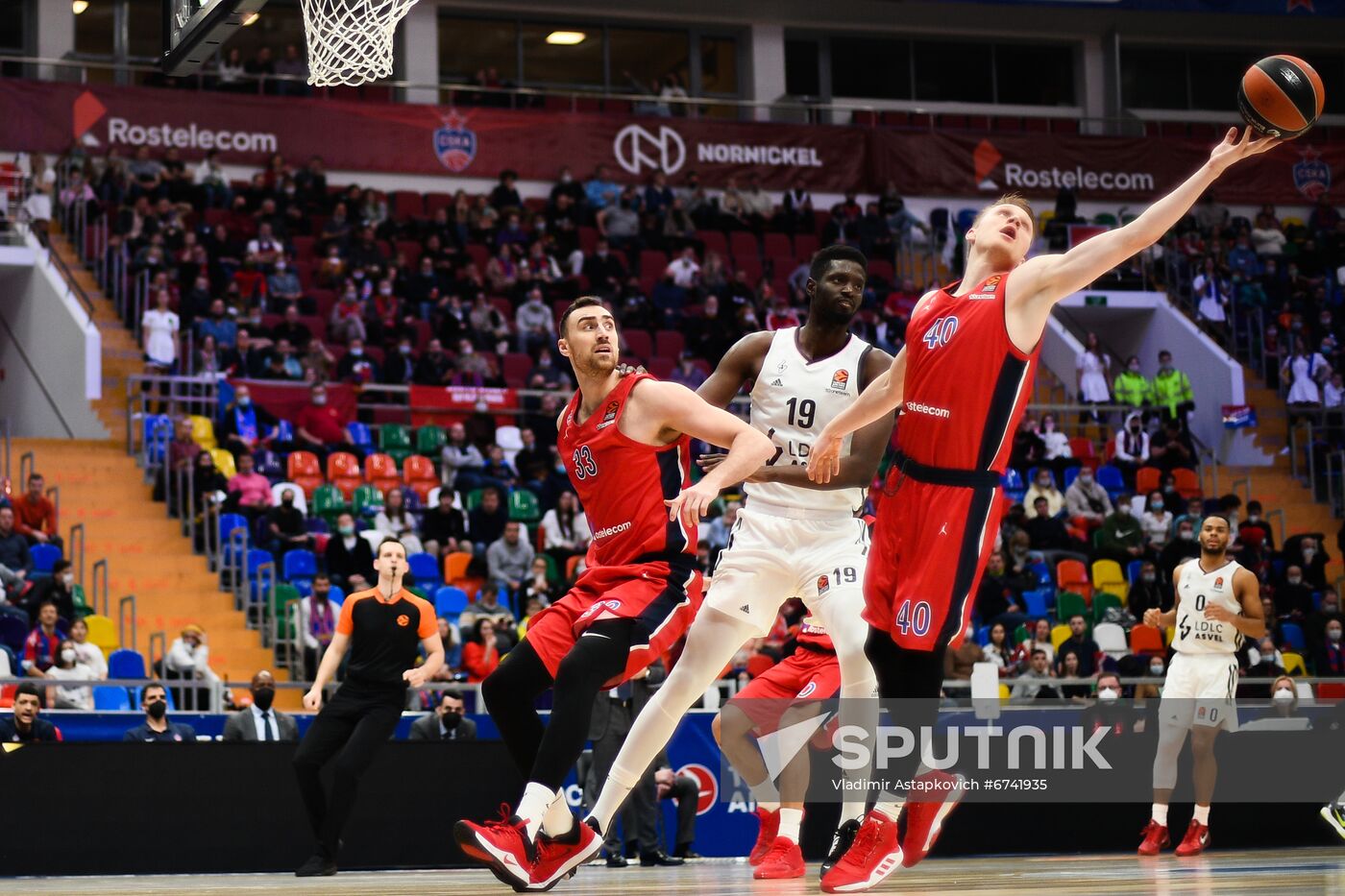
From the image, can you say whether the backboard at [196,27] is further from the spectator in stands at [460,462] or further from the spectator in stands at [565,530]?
the spectator in stands at [460,462]

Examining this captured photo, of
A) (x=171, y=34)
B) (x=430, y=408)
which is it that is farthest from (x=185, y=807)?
(x=430, y=408)

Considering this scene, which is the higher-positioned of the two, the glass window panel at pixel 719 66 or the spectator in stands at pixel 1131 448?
the glass window panel at pixel 719 66

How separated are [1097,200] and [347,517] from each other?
58.4 feet

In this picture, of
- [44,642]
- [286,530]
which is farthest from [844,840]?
[286,530]

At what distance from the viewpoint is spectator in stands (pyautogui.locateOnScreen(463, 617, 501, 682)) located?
14750mm

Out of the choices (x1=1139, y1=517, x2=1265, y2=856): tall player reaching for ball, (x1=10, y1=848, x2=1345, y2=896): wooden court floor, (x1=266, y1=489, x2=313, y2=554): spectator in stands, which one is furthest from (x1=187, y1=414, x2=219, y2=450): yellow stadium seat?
(x1=1139, y1=517, x2=1265, y2=856): tall player reaching for ball

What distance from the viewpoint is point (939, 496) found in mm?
5672

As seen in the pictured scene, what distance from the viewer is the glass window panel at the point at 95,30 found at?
27172 millimetres

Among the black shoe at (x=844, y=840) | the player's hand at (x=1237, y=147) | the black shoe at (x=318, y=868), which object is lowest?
the black shoe at (x=318, y=868)

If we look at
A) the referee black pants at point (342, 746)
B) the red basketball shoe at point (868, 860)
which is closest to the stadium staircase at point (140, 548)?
the referee black pants at point (342, 746)

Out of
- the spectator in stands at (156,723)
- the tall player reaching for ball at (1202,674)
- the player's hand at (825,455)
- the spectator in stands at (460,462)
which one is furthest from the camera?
the spectator in stands at (460,462)

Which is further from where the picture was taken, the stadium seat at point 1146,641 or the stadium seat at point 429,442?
the stadium seat at point 429,442

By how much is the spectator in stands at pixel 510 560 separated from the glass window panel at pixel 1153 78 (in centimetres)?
1954

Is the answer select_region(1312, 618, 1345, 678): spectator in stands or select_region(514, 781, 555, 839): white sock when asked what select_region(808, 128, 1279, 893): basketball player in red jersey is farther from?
select_region(1312, 618, 1345, 678): spectator in stands
